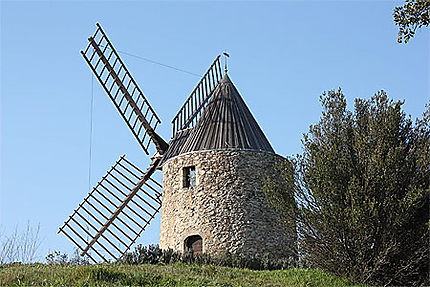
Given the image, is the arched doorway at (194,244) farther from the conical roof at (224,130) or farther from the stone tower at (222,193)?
the conical roof at (224,130)

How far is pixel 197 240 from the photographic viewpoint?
19000 mm

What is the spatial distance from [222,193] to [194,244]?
71.2 inches

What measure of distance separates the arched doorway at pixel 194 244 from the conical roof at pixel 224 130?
286 centimetres

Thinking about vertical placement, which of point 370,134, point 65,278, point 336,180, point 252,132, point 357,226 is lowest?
point 65,278

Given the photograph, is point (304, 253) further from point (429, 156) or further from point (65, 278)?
point (65, 278)

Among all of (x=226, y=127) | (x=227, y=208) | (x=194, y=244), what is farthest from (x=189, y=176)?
(x=194, y=244)

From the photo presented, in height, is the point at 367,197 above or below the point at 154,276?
above

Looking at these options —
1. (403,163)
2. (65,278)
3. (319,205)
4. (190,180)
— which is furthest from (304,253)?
(65,278)

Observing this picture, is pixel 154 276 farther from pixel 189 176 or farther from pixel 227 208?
pixel 189 176

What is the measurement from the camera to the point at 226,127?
20344 mm

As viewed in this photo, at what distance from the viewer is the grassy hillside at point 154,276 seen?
36.6 feet

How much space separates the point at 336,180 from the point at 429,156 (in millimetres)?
2231

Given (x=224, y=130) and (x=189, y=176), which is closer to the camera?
(x=189, y=176)

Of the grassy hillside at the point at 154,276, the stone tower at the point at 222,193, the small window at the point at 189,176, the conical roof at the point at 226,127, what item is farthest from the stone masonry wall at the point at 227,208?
the grassy hillside at the point at 154,276
